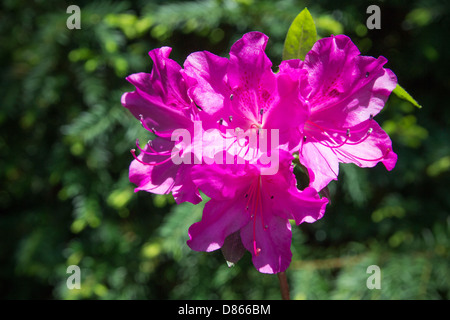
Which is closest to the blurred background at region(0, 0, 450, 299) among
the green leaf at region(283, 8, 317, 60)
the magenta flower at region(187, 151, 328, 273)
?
the green leaf at region(283, 8, 317, 60)

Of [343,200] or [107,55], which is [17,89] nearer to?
[107,55]

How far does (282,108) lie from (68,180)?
0.96m

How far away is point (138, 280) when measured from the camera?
4.51 ft

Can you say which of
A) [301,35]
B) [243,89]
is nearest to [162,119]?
[243,89]

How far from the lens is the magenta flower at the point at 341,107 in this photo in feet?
1.86

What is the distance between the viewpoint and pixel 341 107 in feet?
2.03

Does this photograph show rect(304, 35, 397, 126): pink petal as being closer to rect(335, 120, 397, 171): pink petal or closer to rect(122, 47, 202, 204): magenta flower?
rect(335, 120, 397, 171): pink petal

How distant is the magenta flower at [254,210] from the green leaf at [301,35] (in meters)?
0.20

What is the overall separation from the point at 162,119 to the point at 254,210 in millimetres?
202

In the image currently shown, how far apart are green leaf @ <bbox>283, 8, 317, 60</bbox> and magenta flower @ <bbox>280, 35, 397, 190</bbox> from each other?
0.06 meters

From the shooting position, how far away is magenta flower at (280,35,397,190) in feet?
1.86

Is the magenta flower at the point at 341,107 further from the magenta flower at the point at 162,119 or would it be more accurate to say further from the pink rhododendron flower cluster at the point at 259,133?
the magenta flower at the point at 162,119

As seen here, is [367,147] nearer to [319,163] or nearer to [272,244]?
[319,163]

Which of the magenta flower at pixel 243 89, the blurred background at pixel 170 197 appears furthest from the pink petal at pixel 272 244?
the blurred background at pixel 170 197
